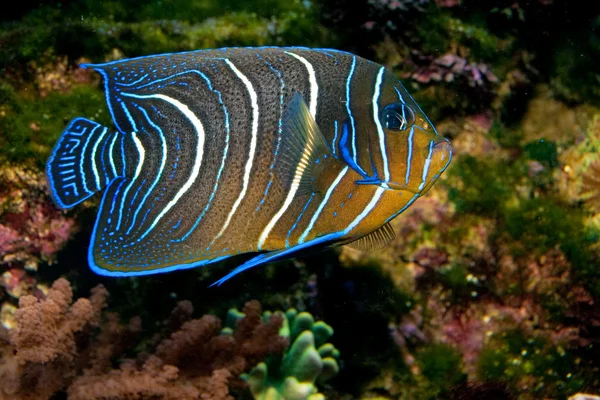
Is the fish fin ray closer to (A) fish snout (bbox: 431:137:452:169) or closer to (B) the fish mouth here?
(B) the fish mouth

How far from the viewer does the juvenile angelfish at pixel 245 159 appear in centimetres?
196

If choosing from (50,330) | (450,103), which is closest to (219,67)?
(50,330)

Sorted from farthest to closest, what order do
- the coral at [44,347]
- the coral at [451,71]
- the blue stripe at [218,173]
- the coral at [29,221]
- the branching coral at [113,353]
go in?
the coral at [451,71], the coral at [29,221], the coral at [44,347], the branching coral at [113,353], the blue stripe at [218,173]

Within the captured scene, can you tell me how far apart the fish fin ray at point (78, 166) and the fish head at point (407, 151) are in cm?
120

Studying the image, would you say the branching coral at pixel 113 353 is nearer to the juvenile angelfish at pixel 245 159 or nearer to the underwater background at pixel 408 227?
the underwater background at pixel 408 227

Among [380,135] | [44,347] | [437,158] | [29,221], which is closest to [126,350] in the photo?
[44,347]

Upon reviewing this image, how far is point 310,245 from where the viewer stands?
6.14ft

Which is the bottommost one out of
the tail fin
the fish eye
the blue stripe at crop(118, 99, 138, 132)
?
the tail fin

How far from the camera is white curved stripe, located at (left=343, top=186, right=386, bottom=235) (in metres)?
1.97

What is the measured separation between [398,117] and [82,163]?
1408mm

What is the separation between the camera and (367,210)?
198cm

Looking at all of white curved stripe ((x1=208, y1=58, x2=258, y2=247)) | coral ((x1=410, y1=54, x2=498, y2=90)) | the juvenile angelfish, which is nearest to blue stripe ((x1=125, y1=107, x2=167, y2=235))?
the juvenile angelfish

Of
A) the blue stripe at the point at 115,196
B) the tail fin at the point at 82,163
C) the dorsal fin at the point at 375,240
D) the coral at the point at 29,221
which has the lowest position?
the coral at the point at 29,221

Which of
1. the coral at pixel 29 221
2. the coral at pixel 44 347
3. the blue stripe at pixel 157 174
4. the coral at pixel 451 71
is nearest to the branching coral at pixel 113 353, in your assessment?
the coral at pixel 44 347
